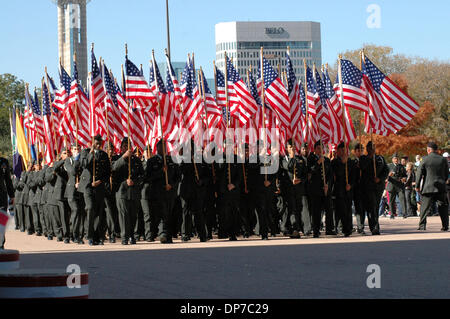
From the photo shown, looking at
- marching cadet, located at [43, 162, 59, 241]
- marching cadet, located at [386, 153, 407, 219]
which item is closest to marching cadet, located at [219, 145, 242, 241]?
marching cadet, located at [43, 162, 59, 241]

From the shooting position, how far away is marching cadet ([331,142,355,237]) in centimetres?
2019

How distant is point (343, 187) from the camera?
20500 mm

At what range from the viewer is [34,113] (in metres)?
27.0

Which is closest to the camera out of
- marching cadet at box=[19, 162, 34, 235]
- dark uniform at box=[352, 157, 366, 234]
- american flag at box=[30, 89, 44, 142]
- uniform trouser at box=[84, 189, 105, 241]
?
uniform trouser at box=[84, 189, 105, 241]

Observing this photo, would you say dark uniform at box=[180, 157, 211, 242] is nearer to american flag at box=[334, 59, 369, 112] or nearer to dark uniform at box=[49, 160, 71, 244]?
dark uniform at box=[49, 160, 71, 244]

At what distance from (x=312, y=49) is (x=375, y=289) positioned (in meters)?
191

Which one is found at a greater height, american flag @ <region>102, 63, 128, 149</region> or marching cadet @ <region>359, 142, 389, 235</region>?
american flag @ <region>102, 63, 128, 149</region>

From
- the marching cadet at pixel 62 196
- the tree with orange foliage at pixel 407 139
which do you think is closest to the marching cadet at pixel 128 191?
the marching cadet at pixel 62 196

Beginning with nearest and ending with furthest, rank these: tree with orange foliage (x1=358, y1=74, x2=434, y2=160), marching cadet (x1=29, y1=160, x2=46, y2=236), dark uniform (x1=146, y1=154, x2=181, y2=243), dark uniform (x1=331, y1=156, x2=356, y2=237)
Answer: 1. dark uniform (x1=146, y1=154, x2=181, y2=243)
2. dark uniform (x1=331, y1=156, x2=356, y2=237)
3. marching cadet (x1=29, y1=160, x2=46, y2=236)
4. tree with orange foliage (x1=358, y1=74, x2=434, y2=160)

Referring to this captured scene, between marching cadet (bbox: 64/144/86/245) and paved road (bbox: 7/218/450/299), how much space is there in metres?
0.59

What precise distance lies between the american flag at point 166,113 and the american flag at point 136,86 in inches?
42.3

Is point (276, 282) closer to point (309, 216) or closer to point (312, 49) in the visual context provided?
point (309, 216)

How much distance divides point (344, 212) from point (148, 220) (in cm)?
412

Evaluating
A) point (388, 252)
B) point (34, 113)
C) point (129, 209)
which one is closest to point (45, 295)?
point (388, 252)
